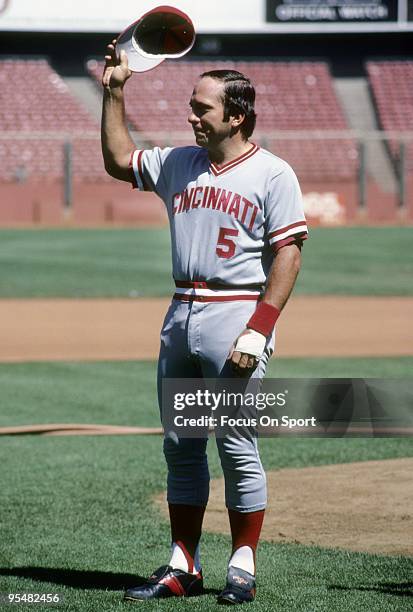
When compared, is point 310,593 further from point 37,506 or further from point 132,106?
point 132,106

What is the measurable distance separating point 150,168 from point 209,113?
34 centimetres

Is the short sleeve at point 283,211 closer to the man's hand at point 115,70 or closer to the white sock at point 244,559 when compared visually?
the man's hand at point 115,70

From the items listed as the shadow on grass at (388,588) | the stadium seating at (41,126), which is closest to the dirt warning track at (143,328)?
the shadow on grass at (388,588)

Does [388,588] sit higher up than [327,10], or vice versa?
[388,588]

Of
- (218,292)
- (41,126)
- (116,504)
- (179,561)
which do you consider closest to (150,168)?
(218,292)

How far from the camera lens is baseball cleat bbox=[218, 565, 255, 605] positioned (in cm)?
389

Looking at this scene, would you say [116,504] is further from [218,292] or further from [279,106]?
[279,106]

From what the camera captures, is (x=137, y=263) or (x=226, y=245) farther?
(x=137, y=263)

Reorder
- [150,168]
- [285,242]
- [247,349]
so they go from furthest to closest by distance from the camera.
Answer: [150,168] < [285,242] < [247,349]

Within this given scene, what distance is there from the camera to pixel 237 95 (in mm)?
3980

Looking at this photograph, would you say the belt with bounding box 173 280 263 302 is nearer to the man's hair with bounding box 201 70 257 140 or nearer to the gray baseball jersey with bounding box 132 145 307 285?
the gray baseball jersey with bounding box 132 145 307 285

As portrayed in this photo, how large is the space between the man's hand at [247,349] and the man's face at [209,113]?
72cm

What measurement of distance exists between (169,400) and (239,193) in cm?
79

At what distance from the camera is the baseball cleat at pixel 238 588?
389cm
